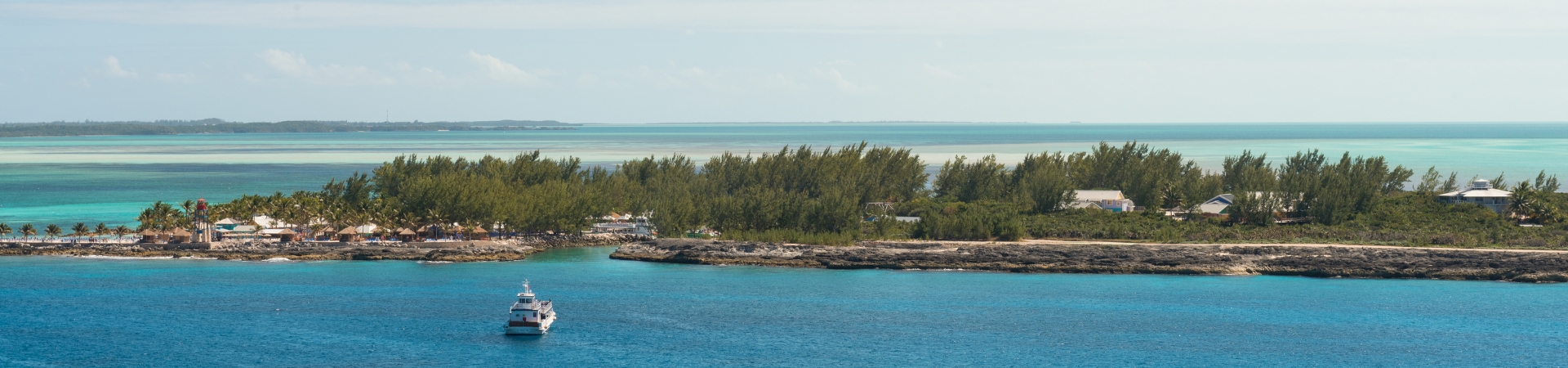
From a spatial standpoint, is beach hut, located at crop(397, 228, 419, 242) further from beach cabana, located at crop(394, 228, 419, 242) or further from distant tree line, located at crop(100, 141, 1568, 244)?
distant tree line, located at crop(100, 141, 1568, 244)

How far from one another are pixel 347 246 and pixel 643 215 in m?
18.0

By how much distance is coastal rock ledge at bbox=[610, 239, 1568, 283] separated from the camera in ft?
200

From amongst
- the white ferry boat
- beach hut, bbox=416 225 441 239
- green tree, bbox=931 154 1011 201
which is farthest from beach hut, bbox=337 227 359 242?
green tree, bbox=931 154 1011 201

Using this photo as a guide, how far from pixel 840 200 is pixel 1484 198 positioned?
3817 cm

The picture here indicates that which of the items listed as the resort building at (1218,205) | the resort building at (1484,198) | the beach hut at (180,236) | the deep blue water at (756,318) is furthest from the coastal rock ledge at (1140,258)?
the beach hut at (180,236)

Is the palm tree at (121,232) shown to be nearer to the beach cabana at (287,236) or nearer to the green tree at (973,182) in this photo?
the beach cabana at (287,236)

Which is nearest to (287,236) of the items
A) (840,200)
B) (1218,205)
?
(840,200)

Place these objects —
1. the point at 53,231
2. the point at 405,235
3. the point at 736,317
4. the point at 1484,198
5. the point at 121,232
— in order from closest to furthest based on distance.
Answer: the point at 736,317
the point at 405,235
the point at 53,231
the point at 121,232
the point at 1484,198

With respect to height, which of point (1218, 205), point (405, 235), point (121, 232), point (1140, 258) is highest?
point (1218, 205)

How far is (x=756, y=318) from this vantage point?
162ft

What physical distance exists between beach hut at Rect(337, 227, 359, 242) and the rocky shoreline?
3.97ft

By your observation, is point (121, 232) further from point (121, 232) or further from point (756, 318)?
point (756, 318)

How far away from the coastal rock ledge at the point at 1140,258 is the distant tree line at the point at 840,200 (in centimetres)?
317

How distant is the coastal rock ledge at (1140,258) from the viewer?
2399 inches
